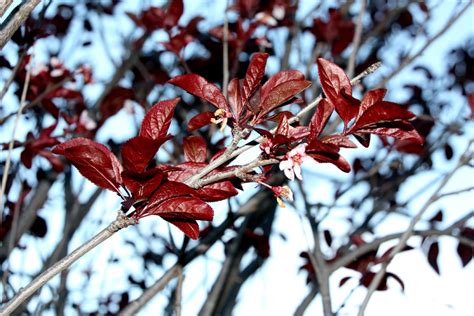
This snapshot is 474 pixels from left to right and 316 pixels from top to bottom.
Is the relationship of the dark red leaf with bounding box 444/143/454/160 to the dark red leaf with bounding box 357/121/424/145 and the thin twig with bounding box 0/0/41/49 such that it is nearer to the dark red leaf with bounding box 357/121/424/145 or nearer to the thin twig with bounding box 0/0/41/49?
the dark red leaf with bounding box 357/121/424/145

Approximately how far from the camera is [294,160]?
88 cm

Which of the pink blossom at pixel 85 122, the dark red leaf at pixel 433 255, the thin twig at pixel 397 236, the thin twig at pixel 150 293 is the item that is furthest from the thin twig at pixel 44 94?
the dark red leaf at pixel 433 255

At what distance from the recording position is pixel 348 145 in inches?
34.7

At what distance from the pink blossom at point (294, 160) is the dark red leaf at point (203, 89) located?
14 cm

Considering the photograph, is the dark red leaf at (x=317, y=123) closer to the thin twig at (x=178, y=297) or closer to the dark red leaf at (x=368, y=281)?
the thin twig at (x=178, y=297)

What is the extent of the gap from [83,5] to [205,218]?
7.95 ft

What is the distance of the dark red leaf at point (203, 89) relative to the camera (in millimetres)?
948

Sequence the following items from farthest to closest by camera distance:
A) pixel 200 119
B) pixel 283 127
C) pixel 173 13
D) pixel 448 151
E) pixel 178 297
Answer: pixel 448 151, pixel 173 13, pixel 178 297, pixel 200 119, pixel 283 127

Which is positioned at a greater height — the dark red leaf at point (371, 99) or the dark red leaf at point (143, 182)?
the dark red leaf at point (371, 99)

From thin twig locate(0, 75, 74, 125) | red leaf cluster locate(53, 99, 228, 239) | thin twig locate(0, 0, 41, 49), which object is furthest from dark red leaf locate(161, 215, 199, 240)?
thin twig locate(0, 75, 74, 125)

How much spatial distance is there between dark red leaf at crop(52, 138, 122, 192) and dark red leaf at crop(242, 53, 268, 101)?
0.81 feet

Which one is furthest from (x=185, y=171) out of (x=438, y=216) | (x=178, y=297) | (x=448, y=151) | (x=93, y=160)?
(x=448, y=151)

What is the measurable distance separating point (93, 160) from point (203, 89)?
241 mm

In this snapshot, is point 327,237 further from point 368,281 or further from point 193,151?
point 193,151
